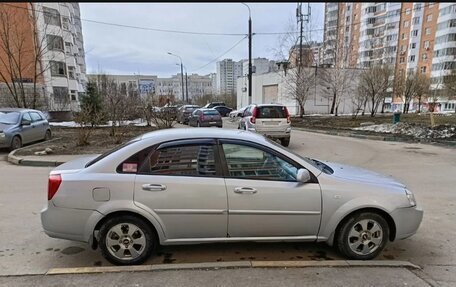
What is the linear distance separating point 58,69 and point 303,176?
42.4 m

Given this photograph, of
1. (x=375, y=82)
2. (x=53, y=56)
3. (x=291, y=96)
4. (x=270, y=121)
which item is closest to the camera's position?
(x=270, y=121)

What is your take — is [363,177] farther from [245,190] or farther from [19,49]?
[19,49]

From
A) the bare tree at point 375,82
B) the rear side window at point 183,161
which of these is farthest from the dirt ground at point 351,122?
the rear side window at point 183,161

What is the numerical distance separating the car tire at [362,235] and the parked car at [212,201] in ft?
0.04

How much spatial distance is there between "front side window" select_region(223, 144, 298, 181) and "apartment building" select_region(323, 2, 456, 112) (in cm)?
4893

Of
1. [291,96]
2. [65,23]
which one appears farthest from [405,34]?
[65,23]

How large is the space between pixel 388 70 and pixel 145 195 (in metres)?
30.2

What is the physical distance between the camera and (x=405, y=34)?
68.8 metres

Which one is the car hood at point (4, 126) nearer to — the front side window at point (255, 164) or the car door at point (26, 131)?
the car door at point (26, 131)

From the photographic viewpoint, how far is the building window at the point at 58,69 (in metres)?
37.6

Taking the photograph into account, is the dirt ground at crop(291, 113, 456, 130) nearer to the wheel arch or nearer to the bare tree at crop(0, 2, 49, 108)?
the wheel arch

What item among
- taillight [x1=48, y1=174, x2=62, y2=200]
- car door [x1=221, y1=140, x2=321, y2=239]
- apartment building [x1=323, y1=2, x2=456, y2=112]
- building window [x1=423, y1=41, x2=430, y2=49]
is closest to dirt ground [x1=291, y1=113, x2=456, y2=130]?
car door [x1=221, y1=140, x2=321, y2=239]

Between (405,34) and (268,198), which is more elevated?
(405,34)

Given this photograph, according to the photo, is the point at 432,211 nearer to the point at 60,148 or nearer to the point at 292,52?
the point at 60,148
